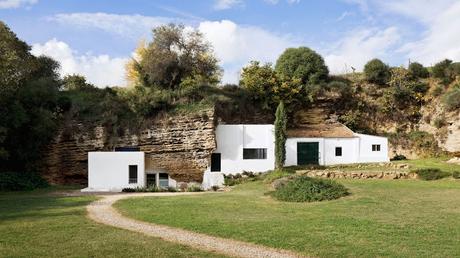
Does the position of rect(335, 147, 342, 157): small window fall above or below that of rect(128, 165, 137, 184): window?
Answer: above

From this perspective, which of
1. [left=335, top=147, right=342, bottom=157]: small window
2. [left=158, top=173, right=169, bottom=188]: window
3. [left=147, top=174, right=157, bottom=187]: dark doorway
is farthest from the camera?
[left=335, top=147, right=342, bottom=157]: small window

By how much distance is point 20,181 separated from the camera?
2745 centimetres

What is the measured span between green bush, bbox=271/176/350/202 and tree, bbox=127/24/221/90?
1781 cm

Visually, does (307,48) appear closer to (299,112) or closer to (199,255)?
(299,112)

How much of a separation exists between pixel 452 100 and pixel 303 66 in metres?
13.1

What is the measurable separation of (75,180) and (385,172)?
71.0 feet

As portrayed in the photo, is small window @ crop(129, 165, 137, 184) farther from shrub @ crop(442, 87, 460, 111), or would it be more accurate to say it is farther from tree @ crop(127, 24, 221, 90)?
shrub @ crop(442, 87, 460, 111)

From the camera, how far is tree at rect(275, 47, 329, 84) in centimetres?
4106

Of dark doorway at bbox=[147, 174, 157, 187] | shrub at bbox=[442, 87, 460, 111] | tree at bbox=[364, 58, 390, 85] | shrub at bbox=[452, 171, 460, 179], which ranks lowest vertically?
dark doorway at bbox=[147, 174, 157, 187]

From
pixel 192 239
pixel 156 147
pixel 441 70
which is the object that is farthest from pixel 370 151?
pixel 192 239

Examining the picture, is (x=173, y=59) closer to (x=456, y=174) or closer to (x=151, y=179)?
(x=151, y=179)

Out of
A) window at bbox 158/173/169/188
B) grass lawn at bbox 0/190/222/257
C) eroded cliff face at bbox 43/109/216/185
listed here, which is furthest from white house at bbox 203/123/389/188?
grass lawn at bbox 0/190/222/257

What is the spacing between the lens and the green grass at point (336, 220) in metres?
10.3

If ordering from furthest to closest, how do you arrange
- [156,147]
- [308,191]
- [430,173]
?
1. [156,147]
2. [430,173]
3. [308,191]
